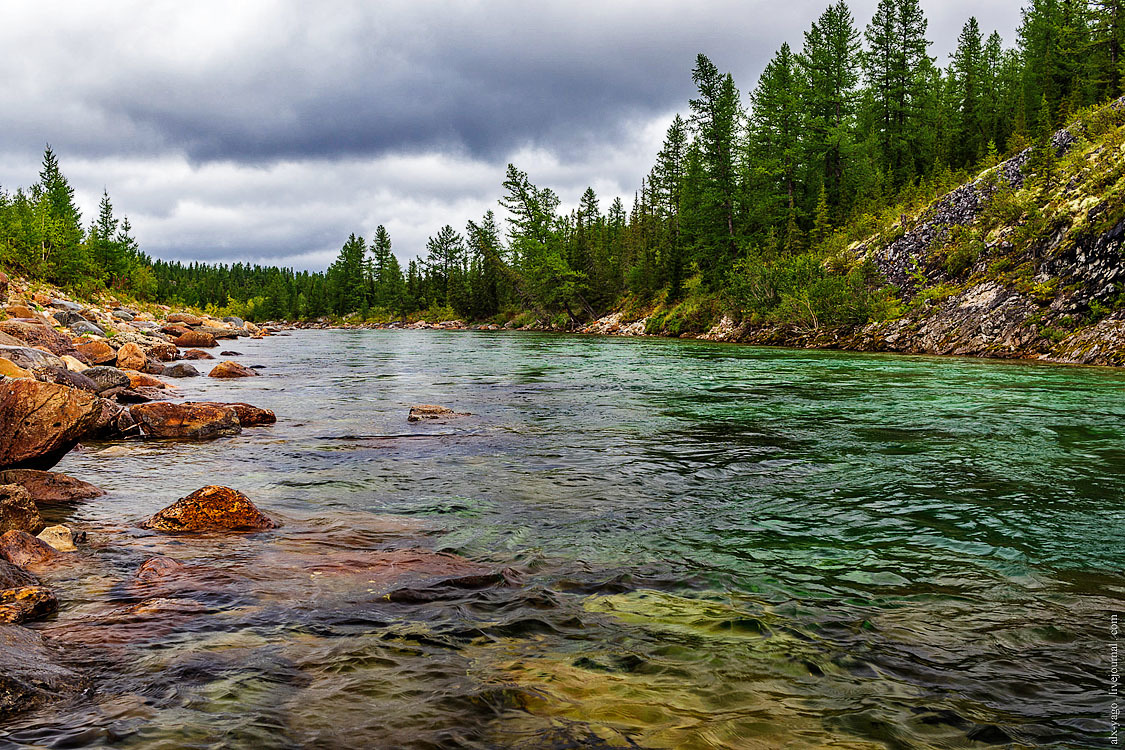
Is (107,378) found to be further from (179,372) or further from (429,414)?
(429,414)

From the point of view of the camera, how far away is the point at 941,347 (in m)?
27.0

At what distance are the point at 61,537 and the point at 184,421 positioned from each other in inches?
233

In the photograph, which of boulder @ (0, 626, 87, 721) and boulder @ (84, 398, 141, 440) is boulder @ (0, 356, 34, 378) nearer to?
boulder @ (84, 398, 141, 440)

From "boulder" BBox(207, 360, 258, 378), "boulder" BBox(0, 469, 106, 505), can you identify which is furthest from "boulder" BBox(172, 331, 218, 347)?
"boulder" BBox(0, 469, 106, 505)

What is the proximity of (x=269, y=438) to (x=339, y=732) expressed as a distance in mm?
8777

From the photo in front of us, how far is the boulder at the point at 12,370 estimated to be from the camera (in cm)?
Result: 984

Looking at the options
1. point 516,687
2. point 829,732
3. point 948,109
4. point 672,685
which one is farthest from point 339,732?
point 948,109

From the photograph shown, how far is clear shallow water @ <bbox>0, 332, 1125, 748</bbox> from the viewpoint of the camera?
117 inches

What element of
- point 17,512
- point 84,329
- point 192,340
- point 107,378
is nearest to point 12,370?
point 107,378

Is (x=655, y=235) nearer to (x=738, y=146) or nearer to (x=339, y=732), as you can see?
(x=738, y=146)

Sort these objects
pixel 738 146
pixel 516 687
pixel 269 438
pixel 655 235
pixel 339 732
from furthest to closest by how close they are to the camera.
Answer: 1. pixel 655 235
2. pixel 738 146
3. pixel 269 438
4. pixel 516 687
5. pixel 339 732

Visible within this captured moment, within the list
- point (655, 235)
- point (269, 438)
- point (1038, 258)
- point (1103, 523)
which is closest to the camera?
point (1103, 523)

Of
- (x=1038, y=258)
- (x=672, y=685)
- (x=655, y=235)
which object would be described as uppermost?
(x=655, y=235)

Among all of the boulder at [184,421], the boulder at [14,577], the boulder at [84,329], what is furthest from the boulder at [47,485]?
the boulder at [84,329]
